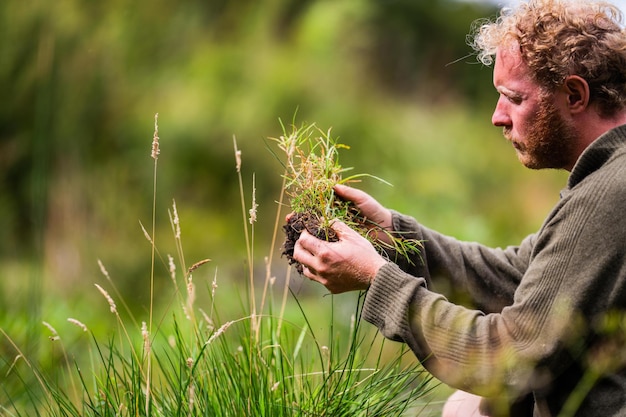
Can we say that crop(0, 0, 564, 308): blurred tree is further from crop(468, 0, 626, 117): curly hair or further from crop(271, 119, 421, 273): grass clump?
crop(468, 0, 626, 117): curly hair

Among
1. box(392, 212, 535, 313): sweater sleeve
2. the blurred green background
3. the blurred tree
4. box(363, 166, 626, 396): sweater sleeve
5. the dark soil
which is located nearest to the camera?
box(363, 166, 626, 396): sweater sleeve

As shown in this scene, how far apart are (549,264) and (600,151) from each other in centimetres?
37

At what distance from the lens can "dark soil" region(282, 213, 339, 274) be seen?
7.75 ft

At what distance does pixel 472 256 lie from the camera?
2.87 meters

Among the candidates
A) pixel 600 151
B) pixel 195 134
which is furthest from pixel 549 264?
pixel 195 134

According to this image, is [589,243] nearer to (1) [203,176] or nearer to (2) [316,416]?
(2) [316,416]

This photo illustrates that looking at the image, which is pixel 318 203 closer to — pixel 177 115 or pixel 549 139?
pixel 549 139

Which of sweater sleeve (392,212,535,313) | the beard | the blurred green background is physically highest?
the beard

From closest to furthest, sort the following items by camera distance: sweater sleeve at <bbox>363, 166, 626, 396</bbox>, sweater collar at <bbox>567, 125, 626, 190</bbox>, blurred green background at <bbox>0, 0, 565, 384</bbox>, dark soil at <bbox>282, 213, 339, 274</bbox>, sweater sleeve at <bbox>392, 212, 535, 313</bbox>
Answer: sweater sleeve at <bbox>363, 166, 626, 396</bbox>
sweater collar at <bbox>567, 125, 626, 190</bbox>
dark soil at <bbox>282, 213, 339, 274</bbox>
sweater sleeve at <bbox>392, 212, 535, 313</bbox>
blurred green background at <bbox>0, 0, 565, 384</bbox>

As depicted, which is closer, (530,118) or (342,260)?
(342,260)

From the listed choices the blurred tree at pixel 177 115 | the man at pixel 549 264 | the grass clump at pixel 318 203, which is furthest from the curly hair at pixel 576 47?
the blurred tree at pixel 177 115

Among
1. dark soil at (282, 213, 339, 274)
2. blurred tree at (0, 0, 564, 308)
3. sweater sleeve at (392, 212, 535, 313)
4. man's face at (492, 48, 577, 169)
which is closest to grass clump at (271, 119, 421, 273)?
dark soil at (282, 213, 339, 274)

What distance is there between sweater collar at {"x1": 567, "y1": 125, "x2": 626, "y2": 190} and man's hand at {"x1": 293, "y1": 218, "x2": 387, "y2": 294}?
0.59m

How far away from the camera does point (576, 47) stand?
2373mm
